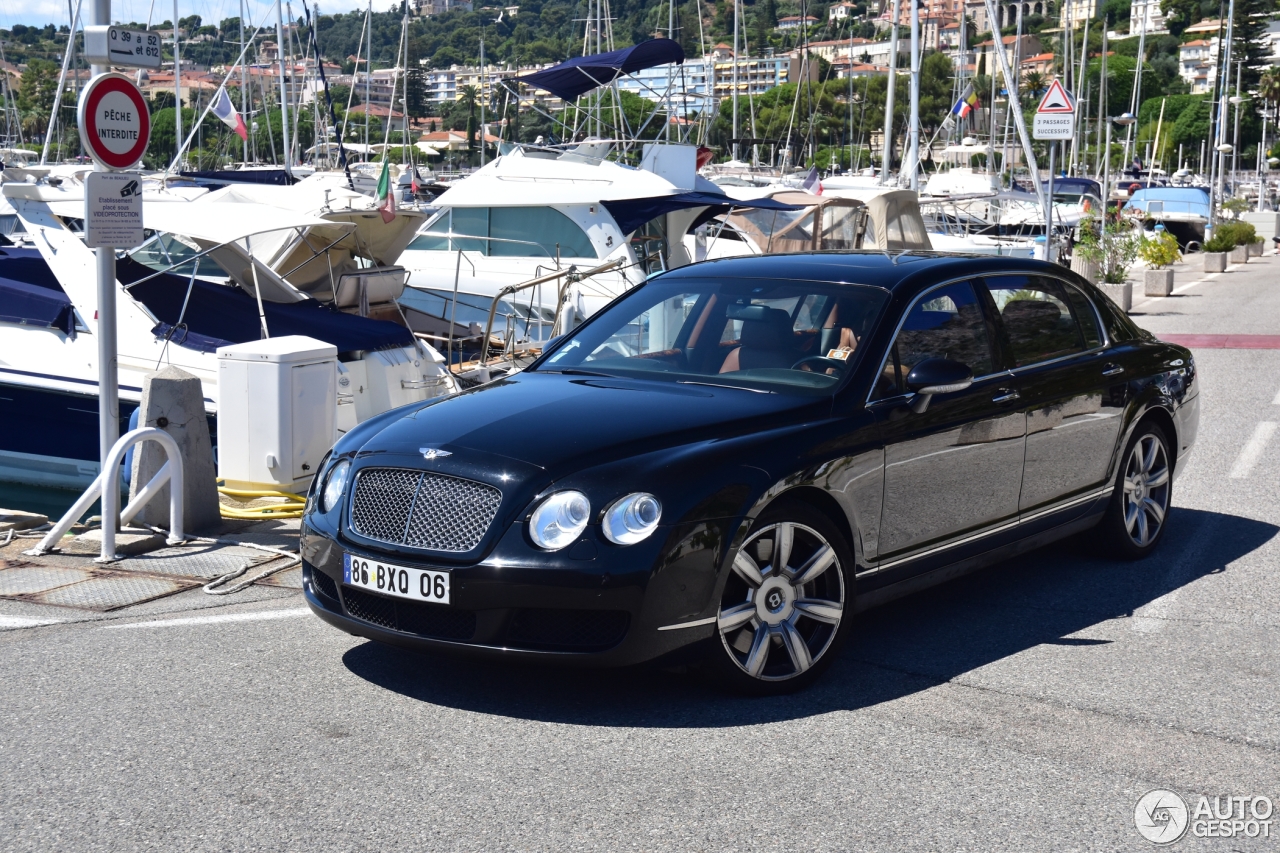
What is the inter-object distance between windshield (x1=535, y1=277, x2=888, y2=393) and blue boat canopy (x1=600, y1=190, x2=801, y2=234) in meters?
11.4

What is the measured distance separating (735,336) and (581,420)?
3.64ft

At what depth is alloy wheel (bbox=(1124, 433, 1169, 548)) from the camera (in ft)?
24.3

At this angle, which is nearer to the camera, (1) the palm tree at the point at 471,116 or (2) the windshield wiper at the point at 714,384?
(2) the windshield wiper at the point at 714,384

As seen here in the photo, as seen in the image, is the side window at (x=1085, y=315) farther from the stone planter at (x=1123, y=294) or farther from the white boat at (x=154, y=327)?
the stone planter at (x=1123, y=294)

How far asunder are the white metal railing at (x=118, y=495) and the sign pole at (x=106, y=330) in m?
0.10

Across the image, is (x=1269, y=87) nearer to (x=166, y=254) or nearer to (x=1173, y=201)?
(x=1173, y=201)

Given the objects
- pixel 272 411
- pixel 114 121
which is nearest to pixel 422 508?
pixel 114 121

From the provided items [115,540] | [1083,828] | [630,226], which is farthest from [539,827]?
[630,226]

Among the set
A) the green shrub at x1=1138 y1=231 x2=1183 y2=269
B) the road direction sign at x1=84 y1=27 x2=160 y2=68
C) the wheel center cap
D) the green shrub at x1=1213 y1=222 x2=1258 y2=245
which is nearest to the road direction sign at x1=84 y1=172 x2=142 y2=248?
the road direction sign at x1=84 y1=27 x2=160 y2=68

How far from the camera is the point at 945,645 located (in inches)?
234

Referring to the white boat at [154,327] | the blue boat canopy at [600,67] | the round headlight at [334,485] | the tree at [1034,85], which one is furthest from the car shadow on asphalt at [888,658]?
the tree at [1034,85]

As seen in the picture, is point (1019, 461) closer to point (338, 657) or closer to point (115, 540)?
point (338, 657)

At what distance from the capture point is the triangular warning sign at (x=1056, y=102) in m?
18.0

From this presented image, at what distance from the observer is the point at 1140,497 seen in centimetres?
750
